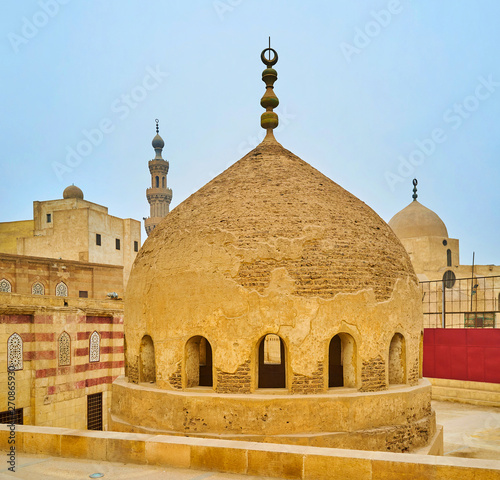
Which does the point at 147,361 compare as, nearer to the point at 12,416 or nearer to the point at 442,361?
the point at 12,416

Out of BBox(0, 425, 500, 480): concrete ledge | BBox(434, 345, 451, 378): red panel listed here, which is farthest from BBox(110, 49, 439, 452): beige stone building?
BBox(434, 345, 451, 378): red panel

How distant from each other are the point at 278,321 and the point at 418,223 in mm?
23015

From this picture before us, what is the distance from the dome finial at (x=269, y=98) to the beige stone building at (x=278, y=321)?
4.14 feet

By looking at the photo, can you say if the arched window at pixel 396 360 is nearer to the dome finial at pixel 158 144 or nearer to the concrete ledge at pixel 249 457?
the concrete ledge at pixel 249 457

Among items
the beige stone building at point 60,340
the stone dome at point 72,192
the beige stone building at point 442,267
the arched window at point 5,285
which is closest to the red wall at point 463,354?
the beige stone building at point 442,267

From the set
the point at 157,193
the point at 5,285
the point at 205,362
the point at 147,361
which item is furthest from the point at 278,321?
the point at 157,193

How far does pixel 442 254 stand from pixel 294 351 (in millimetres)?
22609

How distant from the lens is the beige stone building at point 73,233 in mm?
27141

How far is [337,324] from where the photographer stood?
308 inches

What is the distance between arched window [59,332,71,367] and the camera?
44.7 feet

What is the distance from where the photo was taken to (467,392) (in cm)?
1644

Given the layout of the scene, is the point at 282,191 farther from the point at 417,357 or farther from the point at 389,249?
the point at 417,357

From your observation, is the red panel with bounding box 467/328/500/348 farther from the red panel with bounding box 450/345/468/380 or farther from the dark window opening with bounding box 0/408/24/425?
the dark window opening with bounding box 0/408/24/425

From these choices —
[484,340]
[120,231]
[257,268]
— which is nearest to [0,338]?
[257,268]
